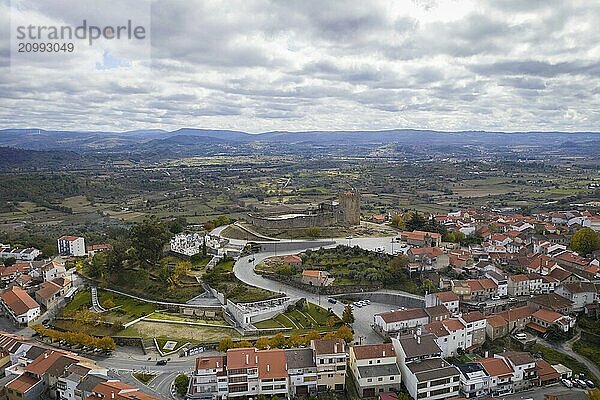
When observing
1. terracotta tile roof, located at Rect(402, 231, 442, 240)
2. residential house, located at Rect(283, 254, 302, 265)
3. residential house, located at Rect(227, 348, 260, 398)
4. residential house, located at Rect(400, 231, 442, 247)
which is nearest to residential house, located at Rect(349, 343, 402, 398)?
residential house, located at Rect(227, 348, 260, 398)

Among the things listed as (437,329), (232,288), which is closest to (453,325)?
(437,329)

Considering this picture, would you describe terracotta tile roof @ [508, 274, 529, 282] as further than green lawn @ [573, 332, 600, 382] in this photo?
Yes

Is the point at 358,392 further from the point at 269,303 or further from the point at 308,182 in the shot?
the point at 308,182

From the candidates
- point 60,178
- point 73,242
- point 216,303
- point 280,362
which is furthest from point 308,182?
point 280,362

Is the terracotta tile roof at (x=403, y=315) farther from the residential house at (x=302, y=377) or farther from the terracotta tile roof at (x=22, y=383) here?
the terracotta tile roof at (x=22, y=383)

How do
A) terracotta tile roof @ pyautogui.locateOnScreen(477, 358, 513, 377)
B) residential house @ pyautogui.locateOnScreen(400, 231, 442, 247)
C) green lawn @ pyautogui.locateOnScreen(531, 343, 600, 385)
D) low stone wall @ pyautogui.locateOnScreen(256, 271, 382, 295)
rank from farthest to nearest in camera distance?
residential house @ pyautogui.locateOnScreen(400, 231, 442, 247) → low stone wall @ pyautogui.locateOnScreen(256, 271, 382, 295) → green lawn @ pyautogui.locateOnScreen(531, 343, 600, 385) → terracotta tile roof @ pyautogui.locateOnScreen(477, 358, 513, 377)

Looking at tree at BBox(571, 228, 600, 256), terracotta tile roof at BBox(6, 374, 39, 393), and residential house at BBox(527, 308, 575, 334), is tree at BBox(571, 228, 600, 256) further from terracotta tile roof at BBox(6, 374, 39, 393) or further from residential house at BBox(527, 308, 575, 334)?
terracotta tile roof at BBox(6, 374, 39, 393)

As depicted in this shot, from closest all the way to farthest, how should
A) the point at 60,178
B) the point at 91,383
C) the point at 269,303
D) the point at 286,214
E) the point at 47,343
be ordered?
1. the point at 91,383
2. the point at 47,343
3. the point at 269,303
4. the point at 286,214
5. the point at 60,178
